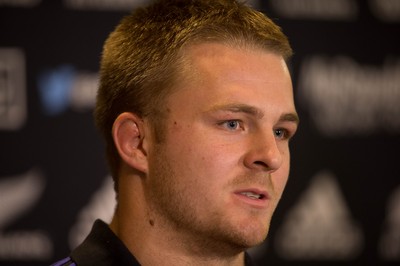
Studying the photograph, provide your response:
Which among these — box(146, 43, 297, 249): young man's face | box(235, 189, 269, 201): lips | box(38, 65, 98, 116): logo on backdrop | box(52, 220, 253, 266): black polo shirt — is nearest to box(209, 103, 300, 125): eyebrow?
box(146, 43, 297, 249): young man's face

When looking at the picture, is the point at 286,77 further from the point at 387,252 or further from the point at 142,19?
the point at 387,252

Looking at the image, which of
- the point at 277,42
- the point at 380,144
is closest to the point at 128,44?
the point at 277,42

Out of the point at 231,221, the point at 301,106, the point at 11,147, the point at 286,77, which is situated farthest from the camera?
the point at 301,106

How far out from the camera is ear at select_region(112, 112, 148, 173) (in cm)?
120

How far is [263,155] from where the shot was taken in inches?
44.0

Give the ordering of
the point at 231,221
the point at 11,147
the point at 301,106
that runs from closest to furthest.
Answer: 1. the point at 231,221
2. the point at 11,147
3. the point at 301,106

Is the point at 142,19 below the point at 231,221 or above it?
above

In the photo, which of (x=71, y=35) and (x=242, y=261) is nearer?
(x=242, y=261)

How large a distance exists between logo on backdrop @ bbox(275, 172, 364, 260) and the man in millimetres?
727

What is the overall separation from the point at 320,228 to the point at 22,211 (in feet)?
2.72

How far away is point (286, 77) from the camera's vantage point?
123cm

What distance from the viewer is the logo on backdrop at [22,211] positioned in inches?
69.1

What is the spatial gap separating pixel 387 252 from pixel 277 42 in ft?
3.32

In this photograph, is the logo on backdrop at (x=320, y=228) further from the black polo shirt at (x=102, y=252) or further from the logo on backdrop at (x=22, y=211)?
the black polo shirt at (x=102, y=252)
